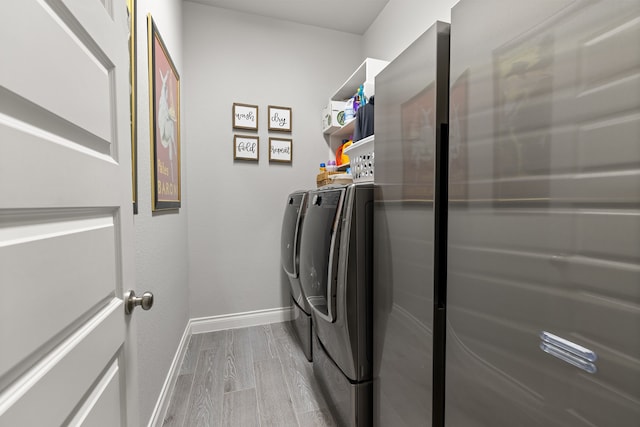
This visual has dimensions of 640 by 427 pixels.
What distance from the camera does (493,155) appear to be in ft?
2.29

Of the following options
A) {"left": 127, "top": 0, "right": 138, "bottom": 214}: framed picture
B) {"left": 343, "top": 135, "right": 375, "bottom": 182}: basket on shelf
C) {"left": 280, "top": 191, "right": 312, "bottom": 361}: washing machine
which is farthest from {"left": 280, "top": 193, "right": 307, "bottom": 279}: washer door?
{"left": 127, "top": 0, "right": 138, "bottom": 214}: framed picture

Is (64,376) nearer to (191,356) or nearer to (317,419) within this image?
(317,419)

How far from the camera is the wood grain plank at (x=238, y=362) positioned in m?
1.79

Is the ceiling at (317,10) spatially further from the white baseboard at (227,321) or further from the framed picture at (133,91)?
the white baseboard at (227,321)

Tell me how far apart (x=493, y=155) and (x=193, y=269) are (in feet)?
8.19

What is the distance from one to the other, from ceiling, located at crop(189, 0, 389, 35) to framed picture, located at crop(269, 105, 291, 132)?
84 cm

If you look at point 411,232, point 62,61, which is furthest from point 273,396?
point 62,61

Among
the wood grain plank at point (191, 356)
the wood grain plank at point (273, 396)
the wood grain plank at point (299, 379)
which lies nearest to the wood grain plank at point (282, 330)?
the wood grain plank at point (299, 379)

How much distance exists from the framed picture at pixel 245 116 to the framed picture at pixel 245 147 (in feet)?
0.33

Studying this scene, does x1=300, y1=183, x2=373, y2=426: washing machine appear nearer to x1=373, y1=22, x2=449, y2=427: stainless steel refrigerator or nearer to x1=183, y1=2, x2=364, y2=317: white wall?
x1=373, y1=22, x2=449, y2=427: stainless steel refrigerator

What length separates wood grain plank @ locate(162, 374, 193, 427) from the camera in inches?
58.8

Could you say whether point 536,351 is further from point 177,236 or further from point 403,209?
point 177,236

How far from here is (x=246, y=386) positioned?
5.79ft

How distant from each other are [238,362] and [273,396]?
0.49 metres
